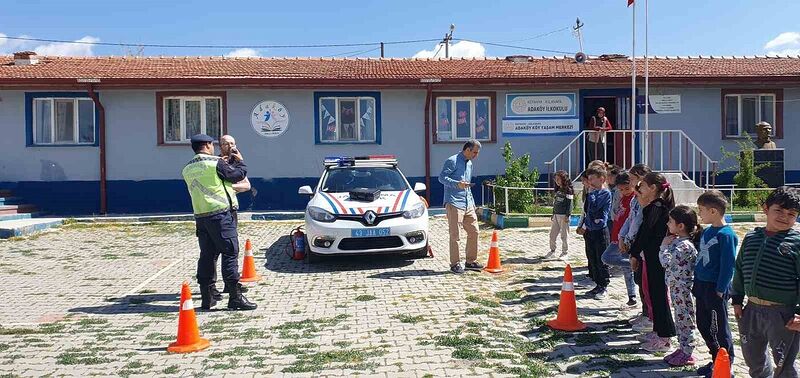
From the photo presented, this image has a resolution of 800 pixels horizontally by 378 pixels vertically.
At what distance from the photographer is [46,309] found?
712 cm

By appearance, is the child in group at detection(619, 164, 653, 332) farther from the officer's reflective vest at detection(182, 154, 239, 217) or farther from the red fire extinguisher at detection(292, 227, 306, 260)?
the red fire extinguisher at detection(292, 227, 306, 260)

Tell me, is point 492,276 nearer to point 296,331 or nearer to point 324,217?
point 324,217

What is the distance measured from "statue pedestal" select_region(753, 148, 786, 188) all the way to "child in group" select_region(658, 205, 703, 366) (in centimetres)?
1251

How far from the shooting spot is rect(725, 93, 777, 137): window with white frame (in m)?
17.7

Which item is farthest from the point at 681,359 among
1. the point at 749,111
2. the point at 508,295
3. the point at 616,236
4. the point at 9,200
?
the point at 9,200

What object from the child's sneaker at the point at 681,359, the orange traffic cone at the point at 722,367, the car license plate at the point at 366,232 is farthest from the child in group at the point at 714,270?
the car license plate at the point at 366,232

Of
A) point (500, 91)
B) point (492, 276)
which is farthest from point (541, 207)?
point (492, 276)

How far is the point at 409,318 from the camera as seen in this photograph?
643 cm

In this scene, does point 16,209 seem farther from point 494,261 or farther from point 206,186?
point 494,261

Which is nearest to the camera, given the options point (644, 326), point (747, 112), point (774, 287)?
point (774, 287)

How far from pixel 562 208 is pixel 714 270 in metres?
5.29

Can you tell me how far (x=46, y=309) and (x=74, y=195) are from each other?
33.6ft

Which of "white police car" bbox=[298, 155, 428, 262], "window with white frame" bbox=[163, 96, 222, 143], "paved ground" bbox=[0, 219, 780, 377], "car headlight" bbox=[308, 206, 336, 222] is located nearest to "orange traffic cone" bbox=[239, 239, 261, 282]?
"paved ground" bbox=[0, 219, 780, 377]

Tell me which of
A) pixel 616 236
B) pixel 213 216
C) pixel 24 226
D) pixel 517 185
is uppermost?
pixel 517 185
